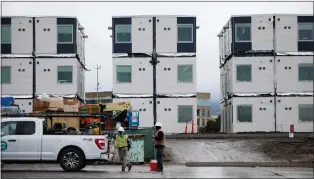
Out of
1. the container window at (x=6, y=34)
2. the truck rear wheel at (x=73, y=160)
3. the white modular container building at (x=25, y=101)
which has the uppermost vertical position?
the container window at (x=6, y=34)

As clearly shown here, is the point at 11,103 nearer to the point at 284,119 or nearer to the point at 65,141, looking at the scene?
the point at 65,141

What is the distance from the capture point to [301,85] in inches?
1650

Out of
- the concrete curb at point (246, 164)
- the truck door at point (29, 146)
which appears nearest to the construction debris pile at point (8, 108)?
the truck door at point (29, 146)

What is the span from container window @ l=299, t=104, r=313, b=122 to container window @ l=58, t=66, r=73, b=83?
16.0 metres

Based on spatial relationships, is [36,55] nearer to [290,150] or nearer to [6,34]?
[6,34]

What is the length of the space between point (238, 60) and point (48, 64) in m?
13.2

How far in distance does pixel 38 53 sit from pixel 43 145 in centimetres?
2234

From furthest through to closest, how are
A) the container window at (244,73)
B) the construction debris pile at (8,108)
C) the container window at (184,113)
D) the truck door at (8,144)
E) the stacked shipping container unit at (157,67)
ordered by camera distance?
the container window at (244,73) → the container window at (184,113) → the stacked shipping container unit at (157,67) → the construction debris pile at (8,108) → the truck door at (8,144)

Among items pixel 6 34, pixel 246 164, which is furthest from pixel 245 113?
pixel 6 34

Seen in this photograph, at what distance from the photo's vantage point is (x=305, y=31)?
138 ft

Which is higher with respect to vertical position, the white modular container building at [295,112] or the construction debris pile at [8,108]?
the construction debris pile at [8,108]

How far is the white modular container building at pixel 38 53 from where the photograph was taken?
42031 mm

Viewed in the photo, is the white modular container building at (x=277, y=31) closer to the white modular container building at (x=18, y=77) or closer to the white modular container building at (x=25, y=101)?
the white modular container building at (x=18, y=77)

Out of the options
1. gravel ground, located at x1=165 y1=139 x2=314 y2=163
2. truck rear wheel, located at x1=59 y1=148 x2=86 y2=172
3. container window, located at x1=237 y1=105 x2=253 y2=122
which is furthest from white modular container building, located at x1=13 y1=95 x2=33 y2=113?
truck rear wheel, located at x1=59 y1=148 x2=86 y2=172
